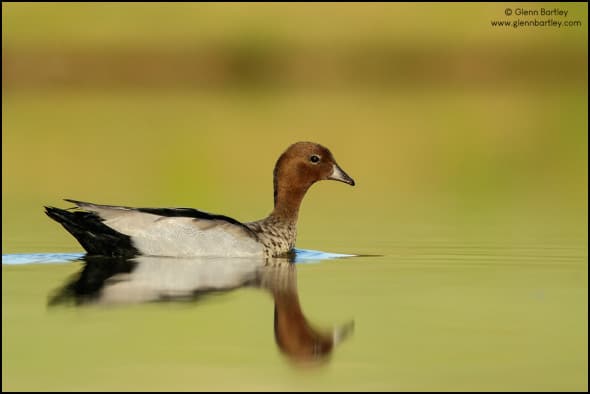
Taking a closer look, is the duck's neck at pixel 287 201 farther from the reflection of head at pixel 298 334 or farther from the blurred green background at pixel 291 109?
Result: the reflection of head at pixel 298 334

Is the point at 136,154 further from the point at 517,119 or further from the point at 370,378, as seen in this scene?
the point at 370,378

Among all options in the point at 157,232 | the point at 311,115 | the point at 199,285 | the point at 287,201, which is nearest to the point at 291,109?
the point at 311,115

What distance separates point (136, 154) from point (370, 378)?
16.6m

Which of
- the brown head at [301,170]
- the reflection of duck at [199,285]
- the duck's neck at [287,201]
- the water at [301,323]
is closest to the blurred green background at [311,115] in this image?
the duck's neck at [287,201]

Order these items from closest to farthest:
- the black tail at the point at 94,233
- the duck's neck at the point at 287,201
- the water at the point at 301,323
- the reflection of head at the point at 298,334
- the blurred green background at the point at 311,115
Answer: the water at the point at 301,323, the reflection of head at the point at 298,334, the black tail at the point at 94,233, the duck's neck at the point at 287,201, the blurred green background at the point at 311,115

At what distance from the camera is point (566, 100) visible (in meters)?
40.6

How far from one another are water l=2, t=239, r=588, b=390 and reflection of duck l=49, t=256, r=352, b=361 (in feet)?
0.06

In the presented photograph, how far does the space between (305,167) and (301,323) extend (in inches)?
193

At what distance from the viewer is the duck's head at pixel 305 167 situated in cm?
1450

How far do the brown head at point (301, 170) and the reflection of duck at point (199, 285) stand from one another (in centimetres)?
136

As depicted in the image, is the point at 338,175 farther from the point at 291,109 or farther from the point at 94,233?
the point at 291,109

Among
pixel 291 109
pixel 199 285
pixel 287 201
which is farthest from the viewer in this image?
pixel 291 109

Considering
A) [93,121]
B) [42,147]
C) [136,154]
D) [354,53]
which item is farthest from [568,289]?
[354,53]

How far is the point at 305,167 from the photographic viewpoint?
1455 centimetres
